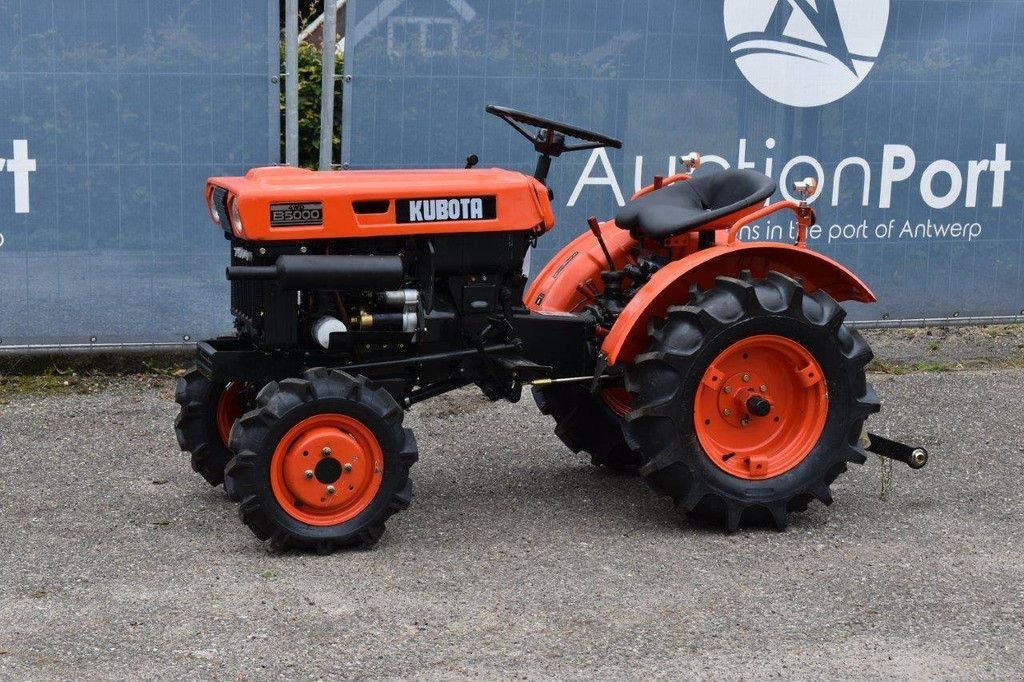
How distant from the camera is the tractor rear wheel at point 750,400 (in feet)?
17.8

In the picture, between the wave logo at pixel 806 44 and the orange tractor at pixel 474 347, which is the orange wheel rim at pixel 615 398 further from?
the wave logo at pixel 806 44

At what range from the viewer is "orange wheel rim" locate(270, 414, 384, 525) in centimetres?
509

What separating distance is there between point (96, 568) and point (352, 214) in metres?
1.52

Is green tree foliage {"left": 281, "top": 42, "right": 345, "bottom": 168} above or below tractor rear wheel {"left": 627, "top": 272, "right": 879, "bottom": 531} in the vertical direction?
above

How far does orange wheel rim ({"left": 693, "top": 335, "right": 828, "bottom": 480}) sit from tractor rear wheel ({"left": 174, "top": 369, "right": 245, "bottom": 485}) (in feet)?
6.10

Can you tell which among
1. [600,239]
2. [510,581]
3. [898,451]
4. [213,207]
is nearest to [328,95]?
[213,207]

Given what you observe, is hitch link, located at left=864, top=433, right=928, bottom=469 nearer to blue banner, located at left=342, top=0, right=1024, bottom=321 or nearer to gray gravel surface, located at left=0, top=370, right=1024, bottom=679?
gray gravel surface, located at left=0, top=370, right=1024, bottom=679

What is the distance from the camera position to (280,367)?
547 centimetres

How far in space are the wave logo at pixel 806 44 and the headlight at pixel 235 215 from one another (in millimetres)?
4245

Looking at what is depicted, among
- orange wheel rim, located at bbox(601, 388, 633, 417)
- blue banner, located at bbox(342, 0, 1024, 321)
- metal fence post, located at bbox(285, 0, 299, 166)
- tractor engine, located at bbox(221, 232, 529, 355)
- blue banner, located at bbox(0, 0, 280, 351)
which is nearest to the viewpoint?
tractor engine, located at bbox(221, 232, 529, 355)

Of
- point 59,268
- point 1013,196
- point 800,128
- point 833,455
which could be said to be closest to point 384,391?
point 833,455

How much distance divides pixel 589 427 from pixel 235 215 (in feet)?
6.14

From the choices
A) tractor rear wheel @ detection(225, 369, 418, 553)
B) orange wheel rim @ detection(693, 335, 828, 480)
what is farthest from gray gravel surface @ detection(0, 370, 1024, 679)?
orange wheel rim @ detection(693, 335, 828, 480)

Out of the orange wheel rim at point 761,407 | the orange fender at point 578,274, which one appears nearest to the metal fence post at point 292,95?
the orange fender at point 578,274
